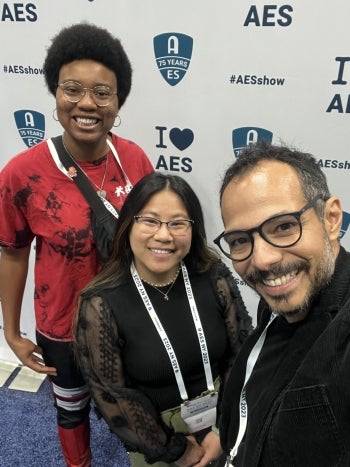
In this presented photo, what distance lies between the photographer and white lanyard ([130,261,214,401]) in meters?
1.29

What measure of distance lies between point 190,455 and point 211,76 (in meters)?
1.50

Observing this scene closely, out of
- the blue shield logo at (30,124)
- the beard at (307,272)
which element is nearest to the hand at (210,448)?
the beard at (307,272)

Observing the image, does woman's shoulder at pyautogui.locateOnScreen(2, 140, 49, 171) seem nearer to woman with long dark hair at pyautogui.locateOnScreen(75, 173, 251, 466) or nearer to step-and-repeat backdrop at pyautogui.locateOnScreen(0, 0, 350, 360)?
woman with long dark hair at pyautogui.locateOnScreen(75, 173, 251, 466)

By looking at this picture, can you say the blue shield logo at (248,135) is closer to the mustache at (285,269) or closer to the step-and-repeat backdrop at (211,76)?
the step-and-repeat backdrop at (211,76)

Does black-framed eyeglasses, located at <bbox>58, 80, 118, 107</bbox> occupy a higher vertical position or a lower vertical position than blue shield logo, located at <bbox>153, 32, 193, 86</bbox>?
lower

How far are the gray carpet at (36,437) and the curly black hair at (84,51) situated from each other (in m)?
1.70

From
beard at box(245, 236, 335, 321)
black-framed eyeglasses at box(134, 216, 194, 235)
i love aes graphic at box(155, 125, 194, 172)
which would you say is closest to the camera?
beard at box(245, 236, 335, 321)

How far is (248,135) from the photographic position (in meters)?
1.83

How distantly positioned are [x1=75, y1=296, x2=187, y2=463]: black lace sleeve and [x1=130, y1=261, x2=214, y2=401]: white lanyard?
0.39ft

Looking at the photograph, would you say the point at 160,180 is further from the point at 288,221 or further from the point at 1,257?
the point at 1,257

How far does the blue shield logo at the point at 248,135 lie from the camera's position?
180 cm

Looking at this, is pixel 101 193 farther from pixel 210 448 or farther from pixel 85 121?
pixel 210 448

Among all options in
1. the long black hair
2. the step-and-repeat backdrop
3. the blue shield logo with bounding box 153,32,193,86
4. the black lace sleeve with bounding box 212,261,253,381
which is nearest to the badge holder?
the black lace sleeve with bounding box 212,261,253,381

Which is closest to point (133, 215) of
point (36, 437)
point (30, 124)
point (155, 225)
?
point (155, 225)
